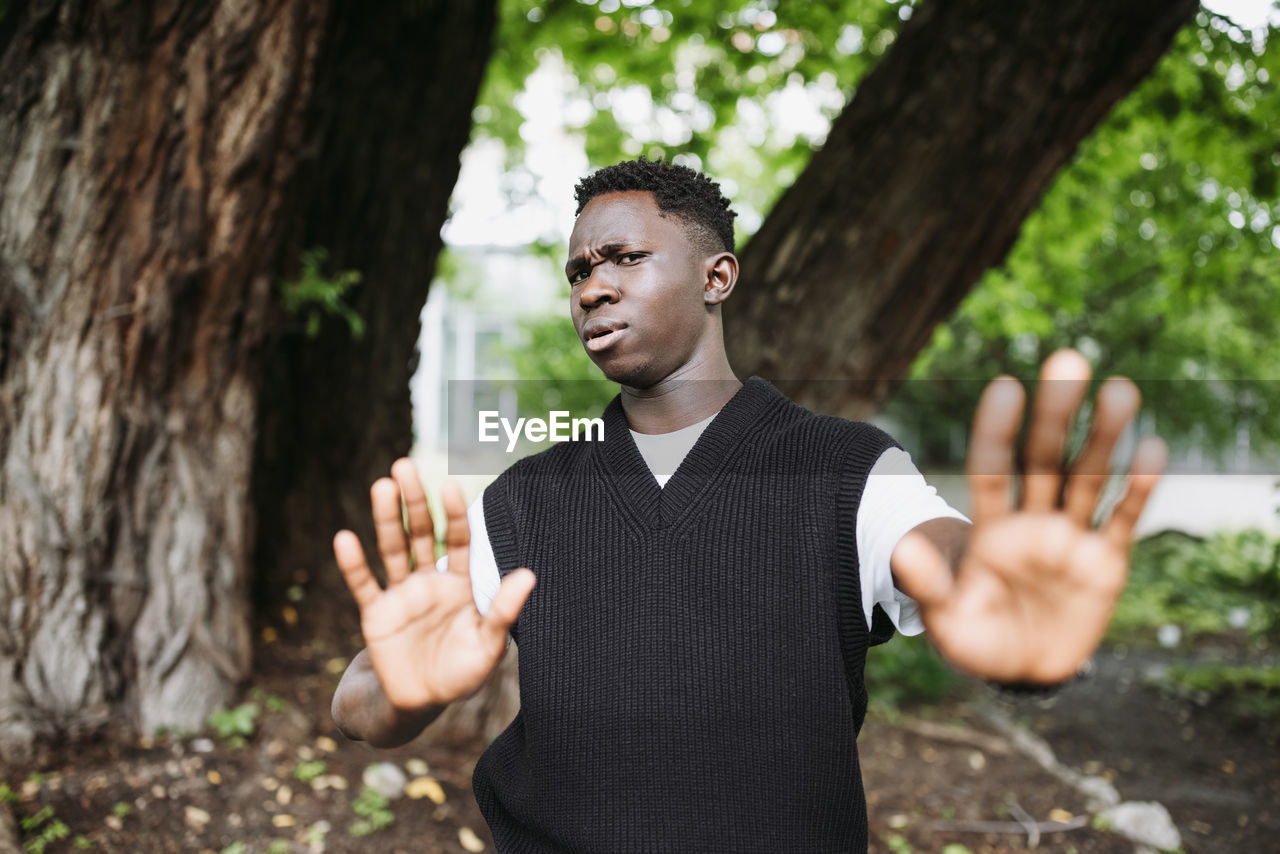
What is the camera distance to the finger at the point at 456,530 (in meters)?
1.43

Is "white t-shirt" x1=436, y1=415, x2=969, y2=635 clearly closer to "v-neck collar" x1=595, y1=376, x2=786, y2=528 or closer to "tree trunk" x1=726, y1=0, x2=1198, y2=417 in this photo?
"v-neck collar" x1=595, y1=376, x2=786, y2=528

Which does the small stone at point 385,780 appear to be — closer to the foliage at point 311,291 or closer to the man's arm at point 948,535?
the foliage at point 311,291

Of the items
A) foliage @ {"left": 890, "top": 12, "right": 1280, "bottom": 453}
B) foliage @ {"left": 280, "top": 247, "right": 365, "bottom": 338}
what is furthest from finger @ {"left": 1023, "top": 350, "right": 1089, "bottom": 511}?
foliage @ {"left": 890, "top": 12, "right": 1280, "bottom": 453}

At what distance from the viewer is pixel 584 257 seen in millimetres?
1811

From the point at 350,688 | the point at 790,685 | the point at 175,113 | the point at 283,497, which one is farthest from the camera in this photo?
the point at 283,497

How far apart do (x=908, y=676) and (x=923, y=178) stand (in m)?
3.84

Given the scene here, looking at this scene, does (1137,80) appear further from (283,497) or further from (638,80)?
(283,497)

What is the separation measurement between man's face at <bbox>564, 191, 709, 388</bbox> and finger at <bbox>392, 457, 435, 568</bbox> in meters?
0.43

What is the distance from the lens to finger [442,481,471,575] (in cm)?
143

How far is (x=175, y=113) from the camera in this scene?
291 centimetres

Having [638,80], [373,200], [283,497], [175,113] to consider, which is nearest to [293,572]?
[283,497]

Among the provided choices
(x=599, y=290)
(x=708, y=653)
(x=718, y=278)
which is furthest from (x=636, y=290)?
(x=708, y=653)

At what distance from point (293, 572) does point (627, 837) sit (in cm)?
333

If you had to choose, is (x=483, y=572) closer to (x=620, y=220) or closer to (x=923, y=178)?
(x=620, y=220)
